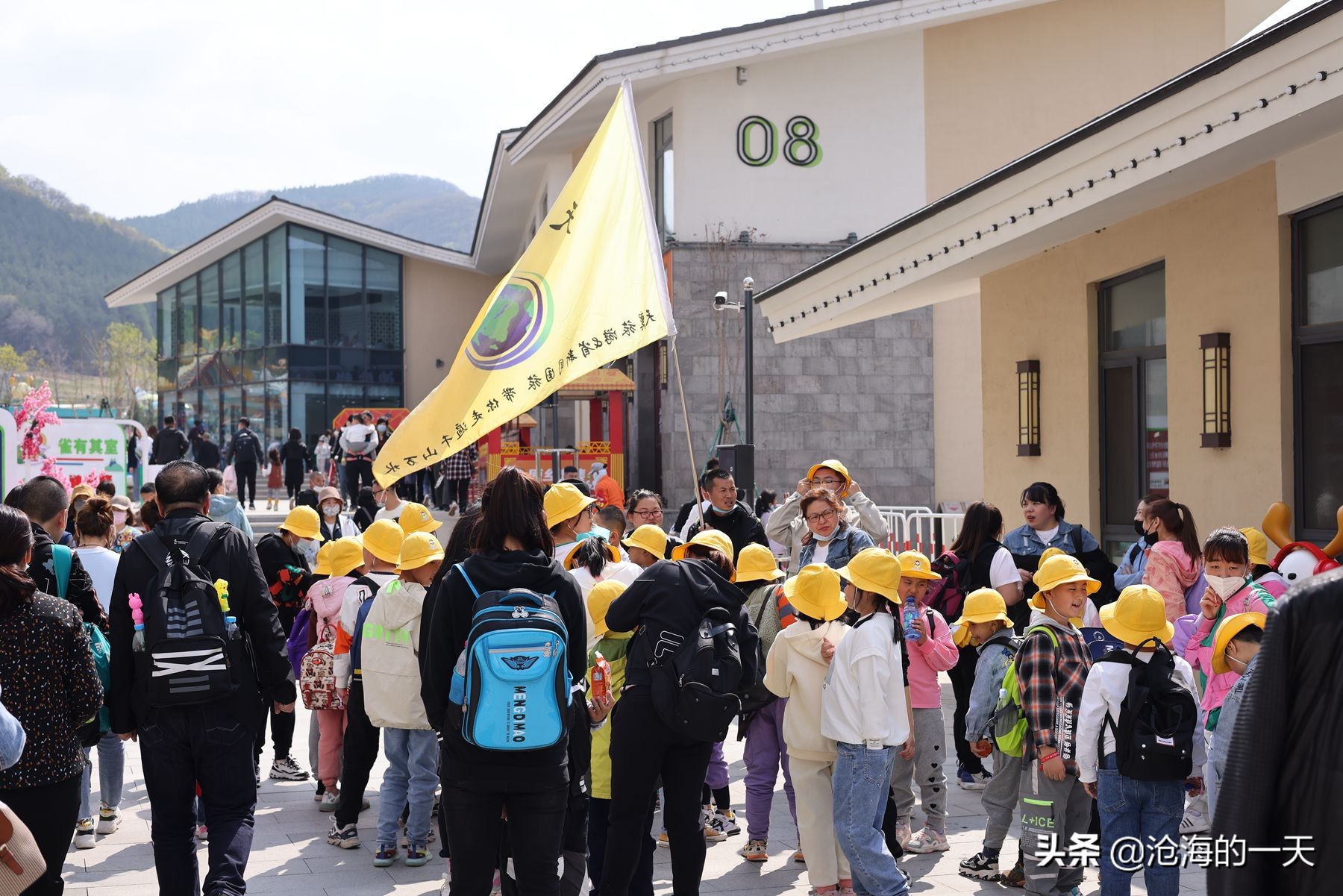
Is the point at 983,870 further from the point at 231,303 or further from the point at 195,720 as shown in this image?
the point at 231,303

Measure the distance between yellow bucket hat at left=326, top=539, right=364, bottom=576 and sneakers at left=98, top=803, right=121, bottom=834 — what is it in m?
1.82

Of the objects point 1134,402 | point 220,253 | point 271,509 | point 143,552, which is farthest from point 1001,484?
point 220,253

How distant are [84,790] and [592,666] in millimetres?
3479

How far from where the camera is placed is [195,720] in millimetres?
4977

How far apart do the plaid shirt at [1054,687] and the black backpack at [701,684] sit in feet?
4.70

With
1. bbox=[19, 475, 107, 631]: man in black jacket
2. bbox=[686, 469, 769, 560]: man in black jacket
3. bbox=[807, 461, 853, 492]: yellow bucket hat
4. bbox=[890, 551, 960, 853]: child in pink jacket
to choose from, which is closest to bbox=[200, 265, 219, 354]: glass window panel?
bbox=[686, 469, 769, 560]: man in black jacket

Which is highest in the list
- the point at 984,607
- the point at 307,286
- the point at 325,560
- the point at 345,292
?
the point at 307,286

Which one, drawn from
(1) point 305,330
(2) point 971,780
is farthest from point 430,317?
(2) point 971,780

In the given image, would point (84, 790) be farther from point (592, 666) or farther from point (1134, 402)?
Result: point (1134, 402)

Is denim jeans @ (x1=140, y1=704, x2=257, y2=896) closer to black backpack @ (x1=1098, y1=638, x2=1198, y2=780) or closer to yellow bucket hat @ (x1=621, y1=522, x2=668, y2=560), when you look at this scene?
yellow bucket hat @ (x1=621, y1=522, x2=668, y2=560)

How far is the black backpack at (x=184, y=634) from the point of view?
4.93m

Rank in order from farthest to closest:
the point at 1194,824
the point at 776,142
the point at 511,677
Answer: the point at 776,142 < the point at 1194,824 < the point at 511,677

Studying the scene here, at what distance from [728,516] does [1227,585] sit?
3.19 m

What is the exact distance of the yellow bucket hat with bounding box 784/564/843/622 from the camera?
5551mm
